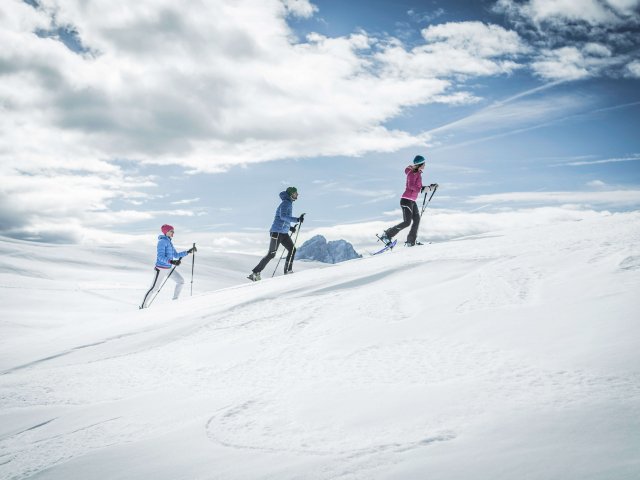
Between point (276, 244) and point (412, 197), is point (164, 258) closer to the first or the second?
point (276, 244)

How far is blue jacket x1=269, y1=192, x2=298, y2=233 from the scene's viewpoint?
1027cm

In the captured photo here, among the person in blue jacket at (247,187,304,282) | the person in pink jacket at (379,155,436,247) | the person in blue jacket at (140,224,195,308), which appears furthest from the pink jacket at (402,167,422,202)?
the person in blue jacket at (140,224,195,308)

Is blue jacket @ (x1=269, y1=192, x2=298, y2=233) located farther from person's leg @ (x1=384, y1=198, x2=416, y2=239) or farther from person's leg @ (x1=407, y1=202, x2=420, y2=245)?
person's leg @ (x1=407, y1=202, x2=420, y2=245)

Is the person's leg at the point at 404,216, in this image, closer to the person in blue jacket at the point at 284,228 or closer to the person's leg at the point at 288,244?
the person in blue jacket at the point at 284,228

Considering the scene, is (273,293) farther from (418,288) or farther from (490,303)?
(490,303)

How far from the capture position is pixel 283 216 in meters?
10.3

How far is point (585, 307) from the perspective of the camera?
3270mm

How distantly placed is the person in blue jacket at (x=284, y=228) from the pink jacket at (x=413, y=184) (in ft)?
8.35

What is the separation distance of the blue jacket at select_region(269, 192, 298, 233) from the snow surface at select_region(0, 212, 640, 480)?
4599 mm

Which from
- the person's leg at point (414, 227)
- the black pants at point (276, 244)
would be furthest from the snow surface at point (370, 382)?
the black pants at point (276, 244)

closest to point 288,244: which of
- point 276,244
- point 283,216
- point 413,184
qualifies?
point 276,244

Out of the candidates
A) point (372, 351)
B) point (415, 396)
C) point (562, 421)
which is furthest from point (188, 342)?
point (562, 421)

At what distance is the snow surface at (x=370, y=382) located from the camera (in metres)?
1.78

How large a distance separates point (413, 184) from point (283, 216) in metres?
3.11
